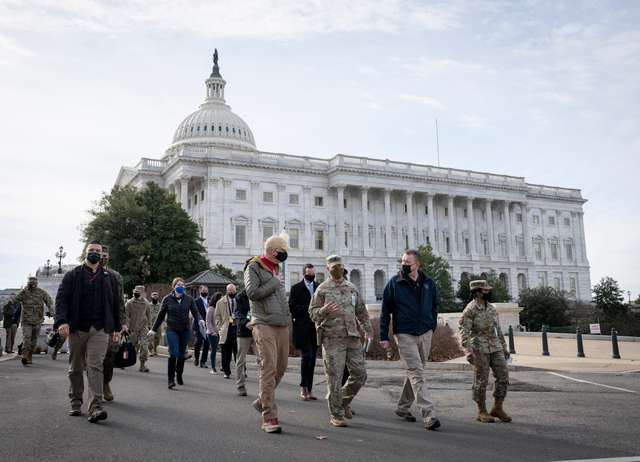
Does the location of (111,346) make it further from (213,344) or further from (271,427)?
(213,344)

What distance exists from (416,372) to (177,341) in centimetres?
585

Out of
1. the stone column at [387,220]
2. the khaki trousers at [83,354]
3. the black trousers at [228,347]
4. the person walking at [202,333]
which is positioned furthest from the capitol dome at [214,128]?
the khaki trousers at [83,354]

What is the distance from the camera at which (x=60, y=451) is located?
20.6 feet

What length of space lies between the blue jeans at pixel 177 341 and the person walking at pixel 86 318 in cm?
338

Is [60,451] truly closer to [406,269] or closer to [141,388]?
[406,269]

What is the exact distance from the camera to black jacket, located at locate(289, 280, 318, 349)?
10734mm

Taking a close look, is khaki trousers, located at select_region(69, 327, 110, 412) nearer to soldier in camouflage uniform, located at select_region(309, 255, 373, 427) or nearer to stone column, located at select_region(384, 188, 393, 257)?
soldier in camouflage uniform, located at select_region(309, 255, 373, 427)

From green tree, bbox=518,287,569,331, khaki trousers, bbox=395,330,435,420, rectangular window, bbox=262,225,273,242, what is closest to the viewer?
khaki trousers, bbox=395,330,435,420

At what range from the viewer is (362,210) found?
8019 centimetres

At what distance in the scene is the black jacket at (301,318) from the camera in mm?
10734

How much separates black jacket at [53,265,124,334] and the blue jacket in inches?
149

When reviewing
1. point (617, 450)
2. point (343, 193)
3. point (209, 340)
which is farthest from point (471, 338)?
point (343, 193)

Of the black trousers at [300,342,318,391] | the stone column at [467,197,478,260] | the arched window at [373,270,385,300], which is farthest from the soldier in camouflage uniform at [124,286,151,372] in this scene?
the stone column at [467,197,478,260]

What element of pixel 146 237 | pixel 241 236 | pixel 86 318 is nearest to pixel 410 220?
pixel 241 236
